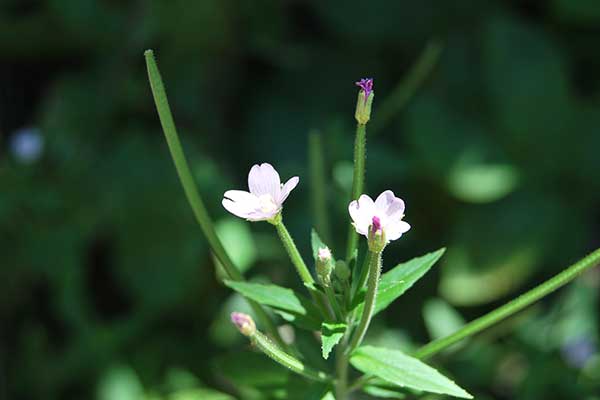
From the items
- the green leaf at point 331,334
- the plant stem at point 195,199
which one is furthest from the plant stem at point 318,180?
the green leaf at point 331,334

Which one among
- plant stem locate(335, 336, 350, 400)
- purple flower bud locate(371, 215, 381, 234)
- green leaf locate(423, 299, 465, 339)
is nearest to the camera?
purple flower bud locate(371, 215, 381, 234)

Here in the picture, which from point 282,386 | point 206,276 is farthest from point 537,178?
point 282,386

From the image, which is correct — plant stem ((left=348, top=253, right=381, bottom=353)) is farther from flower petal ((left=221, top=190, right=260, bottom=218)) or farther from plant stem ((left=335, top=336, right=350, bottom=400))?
flower petal ((left=221, top=190, right=260, bottom=218))

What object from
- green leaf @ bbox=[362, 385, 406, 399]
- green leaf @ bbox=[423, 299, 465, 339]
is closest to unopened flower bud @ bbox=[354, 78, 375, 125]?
green leaf @ bbox=[362, 385, 406, 399]

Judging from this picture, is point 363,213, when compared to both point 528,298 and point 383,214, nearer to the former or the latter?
point 383,214

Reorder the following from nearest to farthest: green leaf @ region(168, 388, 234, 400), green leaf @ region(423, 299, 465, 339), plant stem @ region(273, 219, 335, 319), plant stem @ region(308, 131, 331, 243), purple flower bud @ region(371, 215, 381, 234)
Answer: purple flower bud @ region(371, 215, 381, 234) < plant stem @ region(273, 219, 335, 319) < plant stem @ region(308, 131, 331, 243) < green leaf @ region(168, 388, 234, 400) < green leaf @ region(423, 299, 465, 339)

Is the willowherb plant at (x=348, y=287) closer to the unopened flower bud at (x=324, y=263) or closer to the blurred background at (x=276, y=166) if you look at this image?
the unopened flower bud at (x=324, y=263)
